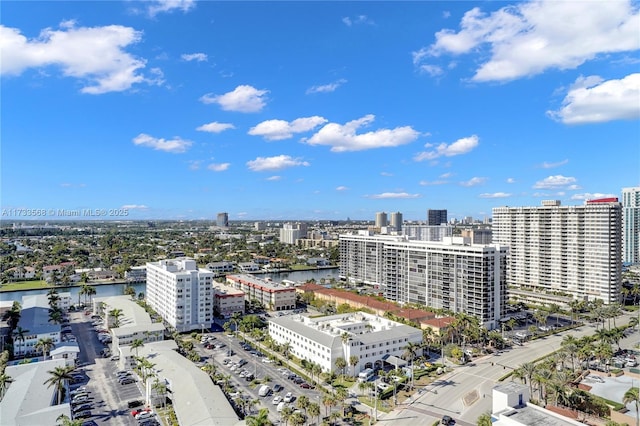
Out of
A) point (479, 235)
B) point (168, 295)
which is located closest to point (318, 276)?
point (479, 235)

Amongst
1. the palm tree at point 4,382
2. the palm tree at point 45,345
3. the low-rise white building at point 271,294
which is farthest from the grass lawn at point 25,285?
the palm tree at point 4,382

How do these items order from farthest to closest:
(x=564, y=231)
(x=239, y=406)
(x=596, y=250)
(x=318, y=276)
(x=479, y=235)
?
(x=479, y=235)
(x=318, y=276)
(x=564, y=231)
(x=596, y=250)
(x=239, y=406)

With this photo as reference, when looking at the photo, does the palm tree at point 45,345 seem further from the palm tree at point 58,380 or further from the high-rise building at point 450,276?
the high-rise building at point 450,276

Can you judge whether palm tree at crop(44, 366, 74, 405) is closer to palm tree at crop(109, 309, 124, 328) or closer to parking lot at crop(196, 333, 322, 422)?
parking lot at crop(196, 333, 322, 422)

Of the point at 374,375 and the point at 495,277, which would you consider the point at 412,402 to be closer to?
the point at 374,375

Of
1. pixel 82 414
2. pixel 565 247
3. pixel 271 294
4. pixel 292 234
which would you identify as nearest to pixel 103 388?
pixel 82 414

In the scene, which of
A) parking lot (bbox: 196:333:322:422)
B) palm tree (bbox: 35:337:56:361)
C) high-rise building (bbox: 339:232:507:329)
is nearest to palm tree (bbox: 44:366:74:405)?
palm tree (bbox: 35:337:56:361)

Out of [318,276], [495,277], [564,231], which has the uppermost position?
[564,231]
